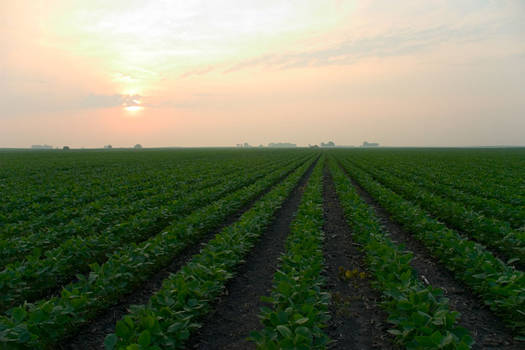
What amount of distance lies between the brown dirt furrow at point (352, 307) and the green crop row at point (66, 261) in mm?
4762

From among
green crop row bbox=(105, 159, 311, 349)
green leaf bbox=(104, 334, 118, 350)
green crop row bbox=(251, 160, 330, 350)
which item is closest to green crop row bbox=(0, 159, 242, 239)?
green crop row bbox=(105, 159, 311, 349)

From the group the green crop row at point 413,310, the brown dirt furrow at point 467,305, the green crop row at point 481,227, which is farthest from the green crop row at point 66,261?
the green crop row at point 481,227

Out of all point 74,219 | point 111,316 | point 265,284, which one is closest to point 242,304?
point 265,284

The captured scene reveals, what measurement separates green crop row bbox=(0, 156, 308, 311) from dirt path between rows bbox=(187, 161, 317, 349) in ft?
9.46

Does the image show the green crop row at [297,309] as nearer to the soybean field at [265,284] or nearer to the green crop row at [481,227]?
the soybean field at [265,284]

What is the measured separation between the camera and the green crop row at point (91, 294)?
3164mm

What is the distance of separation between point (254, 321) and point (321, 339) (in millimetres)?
1573

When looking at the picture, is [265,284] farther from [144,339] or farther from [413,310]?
[144,339]

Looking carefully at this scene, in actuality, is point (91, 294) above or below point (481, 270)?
below

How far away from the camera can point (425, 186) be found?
1574 cm

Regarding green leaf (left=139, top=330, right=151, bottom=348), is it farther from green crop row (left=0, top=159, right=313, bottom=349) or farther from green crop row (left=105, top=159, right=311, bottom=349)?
green crop row (left=0, top=159, right=313, bottom=349)

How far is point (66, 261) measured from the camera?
220 inches

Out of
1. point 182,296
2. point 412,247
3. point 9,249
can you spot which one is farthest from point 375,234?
point 9,249

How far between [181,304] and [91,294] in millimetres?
1755
